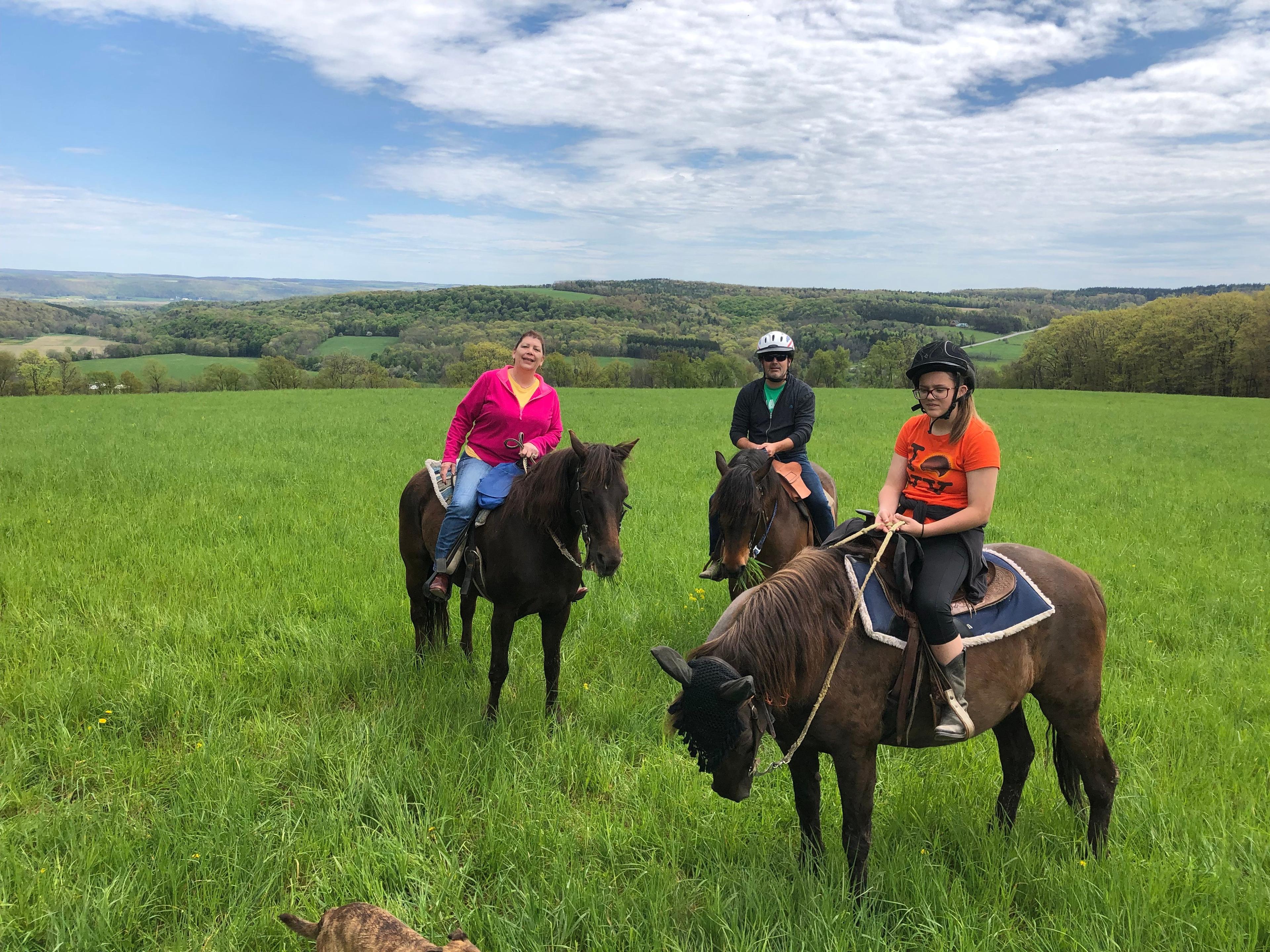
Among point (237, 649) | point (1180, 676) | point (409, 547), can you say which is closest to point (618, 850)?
point (409, 547)

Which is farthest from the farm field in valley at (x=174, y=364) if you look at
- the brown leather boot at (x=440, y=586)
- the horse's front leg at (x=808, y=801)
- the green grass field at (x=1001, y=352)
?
the green grass field at (x=1001, y=352)

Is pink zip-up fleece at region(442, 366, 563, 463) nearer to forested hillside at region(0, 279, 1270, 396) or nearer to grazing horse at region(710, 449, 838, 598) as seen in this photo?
grazing horse at region(710, 449, 838, 598)

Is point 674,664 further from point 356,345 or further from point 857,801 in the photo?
point 356,345

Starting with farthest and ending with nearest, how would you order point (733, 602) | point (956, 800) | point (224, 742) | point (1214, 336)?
point (1214, 336) → point (224, 742) → point (956, 800) → point (733, 602)

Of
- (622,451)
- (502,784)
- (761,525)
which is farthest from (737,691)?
(761,525)

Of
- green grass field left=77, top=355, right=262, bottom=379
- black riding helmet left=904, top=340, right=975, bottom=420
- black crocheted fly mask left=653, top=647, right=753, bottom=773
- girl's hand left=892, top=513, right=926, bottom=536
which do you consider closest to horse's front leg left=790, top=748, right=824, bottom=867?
black crocheted fly mask left=653, top=647, right=753, bottom=773

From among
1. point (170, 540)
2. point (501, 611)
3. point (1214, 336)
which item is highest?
point (1214, 336)

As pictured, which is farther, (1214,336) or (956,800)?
(1214,336)

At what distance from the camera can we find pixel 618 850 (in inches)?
133

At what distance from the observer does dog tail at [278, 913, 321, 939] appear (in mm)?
2488

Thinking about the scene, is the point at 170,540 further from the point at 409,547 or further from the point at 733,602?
the point at 733,602

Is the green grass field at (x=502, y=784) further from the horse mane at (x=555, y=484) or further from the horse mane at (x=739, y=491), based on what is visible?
the horse mane at (x=739, y=491)

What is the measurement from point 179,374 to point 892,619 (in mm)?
70430

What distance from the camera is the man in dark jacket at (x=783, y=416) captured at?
6043mm
